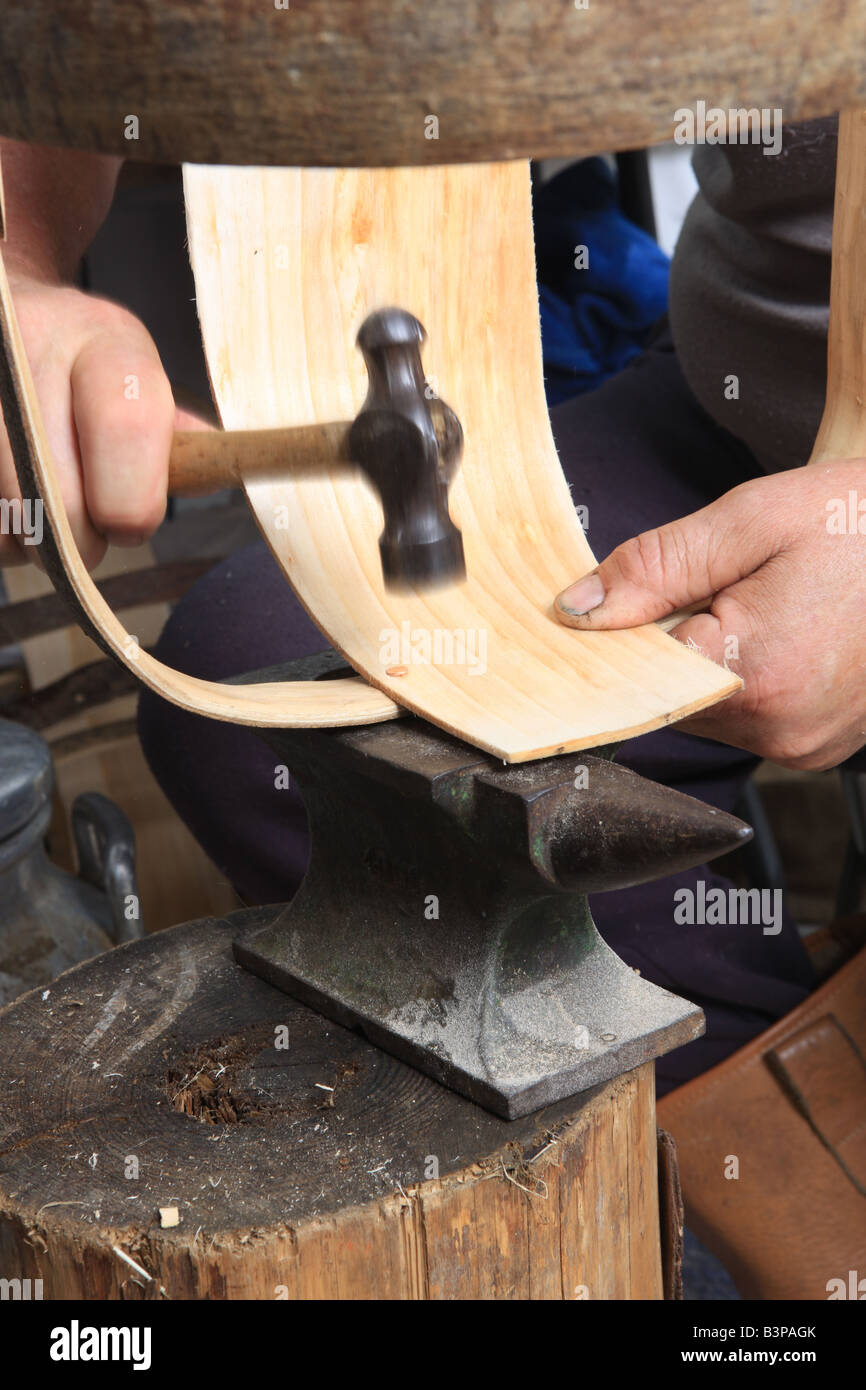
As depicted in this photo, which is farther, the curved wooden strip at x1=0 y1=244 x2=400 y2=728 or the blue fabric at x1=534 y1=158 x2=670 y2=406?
the blue fabric at x1=534 y1=158 x2=670 y2=406

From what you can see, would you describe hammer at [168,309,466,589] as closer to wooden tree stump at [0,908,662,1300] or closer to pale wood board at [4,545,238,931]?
wooden tree stump at [0,908,662,1300]

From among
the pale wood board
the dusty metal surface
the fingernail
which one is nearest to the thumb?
the fingernail

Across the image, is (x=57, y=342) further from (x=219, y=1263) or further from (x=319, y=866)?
(x=219, y=1263)

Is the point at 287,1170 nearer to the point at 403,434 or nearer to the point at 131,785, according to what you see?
the point at 403,434

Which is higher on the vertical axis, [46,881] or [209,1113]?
[46,881]

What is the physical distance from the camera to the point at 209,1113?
96 cm

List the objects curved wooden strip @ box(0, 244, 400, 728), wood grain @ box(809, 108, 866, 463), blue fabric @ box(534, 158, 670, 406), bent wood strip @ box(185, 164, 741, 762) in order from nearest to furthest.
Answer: curved wooden strip @ box(0, 244, 400, 728) → bent wood strip @ box(185, 164, 741, 762) → wood grain @ box(809, 108, 866, 463) → blue fabric @ box(534, 158, 670, 406)

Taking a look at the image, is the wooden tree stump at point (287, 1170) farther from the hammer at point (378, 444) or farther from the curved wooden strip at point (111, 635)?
the hammer at point (378, 444)

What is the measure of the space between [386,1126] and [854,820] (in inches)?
49.7

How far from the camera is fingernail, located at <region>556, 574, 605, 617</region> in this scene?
3.31 feet

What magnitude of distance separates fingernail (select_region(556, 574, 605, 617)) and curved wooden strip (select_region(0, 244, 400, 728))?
16 cm

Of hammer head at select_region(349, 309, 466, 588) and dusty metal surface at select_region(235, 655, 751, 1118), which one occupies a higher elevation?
hammer head at select_region(349, 309, 466, 588)

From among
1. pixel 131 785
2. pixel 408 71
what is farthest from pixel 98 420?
pixel 131 785

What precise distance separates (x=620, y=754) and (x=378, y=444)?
56 cm
